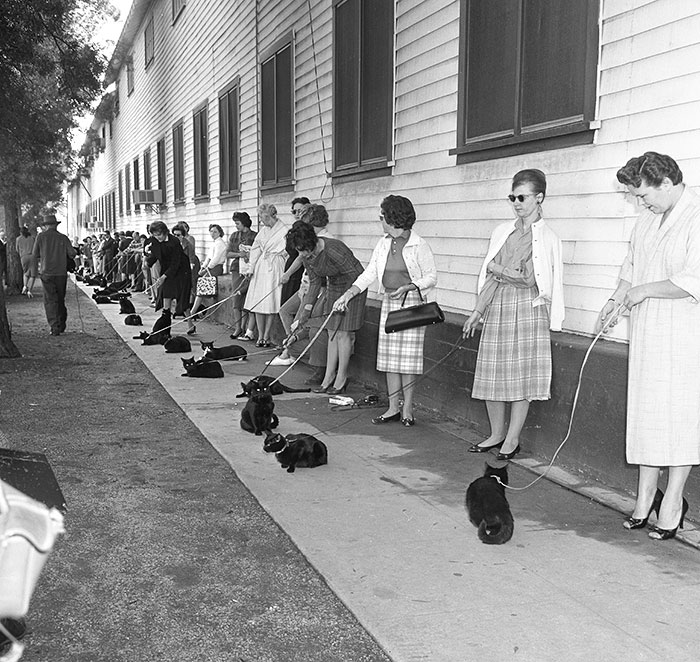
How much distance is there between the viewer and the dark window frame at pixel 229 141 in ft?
53.1

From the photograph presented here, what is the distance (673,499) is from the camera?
4688mm

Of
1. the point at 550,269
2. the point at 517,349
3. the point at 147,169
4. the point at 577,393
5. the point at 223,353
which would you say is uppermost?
the point at 147,169

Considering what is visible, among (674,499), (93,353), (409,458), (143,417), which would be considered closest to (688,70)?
(674,499)

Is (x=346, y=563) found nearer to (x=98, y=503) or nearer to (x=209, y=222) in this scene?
(x=98, y=503)

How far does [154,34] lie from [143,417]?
2141 cm

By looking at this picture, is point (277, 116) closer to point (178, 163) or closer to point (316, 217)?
point (316, 217)

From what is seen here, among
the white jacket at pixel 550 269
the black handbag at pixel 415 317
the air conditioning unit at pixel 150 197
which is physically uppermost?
the air conditioning unit at pixel 150 197

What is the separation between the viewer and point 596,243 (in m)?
5.95

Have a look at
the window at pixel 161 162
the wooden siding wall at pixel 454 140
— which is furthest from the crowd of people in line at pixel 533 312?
the window at pixel 161 162

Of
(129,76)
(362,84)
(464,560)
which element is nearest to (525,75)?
(362,84)

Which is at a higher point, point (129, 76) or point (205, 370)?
point (129, 76)

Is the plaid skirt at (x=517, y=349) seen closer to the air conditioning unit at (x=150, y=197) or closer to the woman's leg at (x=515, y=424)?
the woman's leg at (x=515, y=424)

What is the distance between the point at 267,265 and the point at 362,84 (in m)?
3.15

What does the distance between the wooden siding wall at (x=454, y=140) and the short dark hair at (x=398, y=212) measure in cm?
68
